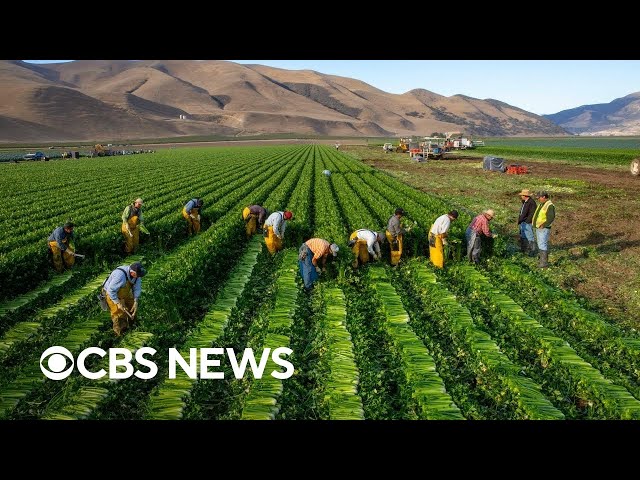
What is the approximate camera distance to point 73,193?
26.4 m

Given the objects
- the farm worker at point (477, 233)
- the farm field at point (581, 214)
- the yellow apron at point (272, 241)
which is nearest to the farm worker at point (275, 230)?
the yellow apron at point (272, 241)

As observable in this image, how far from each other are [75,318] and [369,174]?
26.9m

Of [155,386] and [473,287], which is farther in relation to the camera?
[473,287]

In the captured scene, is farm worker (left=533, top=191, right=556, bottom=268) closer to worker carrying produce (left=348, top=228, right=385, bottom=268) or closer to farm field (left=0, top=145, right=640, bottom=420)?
farm field (left=0, top=145, right=640, bottom=420)

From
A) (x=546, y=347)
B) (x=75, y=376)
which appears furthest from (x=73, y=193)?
(x=546, y=347)

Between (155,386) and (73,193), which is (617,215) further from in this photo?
(73,193)

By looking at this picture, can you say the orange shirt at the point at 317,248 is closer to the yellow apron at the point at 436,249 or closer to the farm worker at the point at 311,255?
the farm worker at the point at 311,255

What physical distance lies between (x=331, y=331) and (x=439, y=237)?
5310 mm

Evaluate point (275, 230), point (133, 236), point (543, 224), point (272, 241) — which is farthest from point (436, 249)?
point (133, 236)

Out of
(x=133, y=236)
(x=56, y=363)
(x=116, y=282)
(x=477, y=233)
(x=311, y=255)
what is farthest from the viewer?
(x=133, y=236)

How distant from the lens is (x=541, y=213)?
41.1ft

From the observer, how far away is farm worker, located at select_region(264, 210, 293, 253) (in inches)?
536

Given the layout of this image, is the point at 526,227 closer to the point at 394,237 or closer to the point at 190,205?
the point at 394,237
